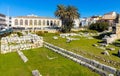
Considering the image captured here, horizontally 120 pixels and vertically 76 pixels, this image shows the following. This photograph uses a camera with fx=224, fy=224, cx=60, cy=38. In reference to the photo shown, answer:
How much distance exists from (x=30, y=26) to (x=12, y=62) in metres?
94.2

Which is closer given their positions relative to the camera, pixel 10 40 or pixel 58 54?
pixel 58 54

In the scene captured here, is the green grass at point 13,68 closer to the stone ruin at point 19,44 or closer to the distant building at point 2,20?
the stone ruin at point 19,44

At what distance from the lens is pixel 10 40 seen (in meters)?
47.1

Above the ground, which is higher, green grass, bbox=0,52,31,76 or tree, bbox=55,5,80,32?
tree, bbox=55,5,80,32

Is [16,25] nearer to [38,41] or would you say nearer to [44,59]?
[38,41]

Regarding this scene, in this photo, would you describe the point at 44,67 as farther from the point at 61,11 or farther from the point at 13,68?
the point at 61,11

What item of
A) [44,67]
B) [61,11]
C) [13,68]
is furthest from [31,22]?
[44,67]

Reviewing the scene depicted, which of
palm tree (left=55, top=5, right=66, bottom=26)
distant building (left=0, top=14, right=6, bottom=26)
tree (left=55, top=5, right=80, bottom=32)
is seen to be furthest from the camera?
distant building (left=0, top=14, right=6, bottom=26)

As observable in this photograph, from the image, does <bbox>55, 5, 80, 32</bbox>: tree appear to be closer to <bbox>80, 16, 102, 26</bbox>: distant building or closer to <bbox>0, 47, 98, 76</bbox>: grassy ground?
<bbox>0, 47, 98, 76</bbox>: grassy ground

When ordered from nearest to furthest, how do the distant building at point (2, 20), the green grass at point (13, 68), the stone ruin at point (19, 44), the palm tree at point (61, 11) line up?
1. the green grass at point (13, 68)
2. the stone ruin at point (19, 44)
3. the palm tree at point (61, 11)
4. the distant building at point (2, 20)

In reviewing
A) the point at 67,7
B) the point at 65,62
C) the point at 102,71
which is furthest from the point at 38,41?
the point at 67,7

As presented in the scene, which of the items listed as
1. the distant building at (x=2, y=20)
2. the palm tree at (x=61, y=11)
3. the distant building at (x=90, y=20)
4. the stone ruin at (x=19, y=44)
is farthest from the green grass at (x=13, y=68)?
the distant building at (x=90, y=20)

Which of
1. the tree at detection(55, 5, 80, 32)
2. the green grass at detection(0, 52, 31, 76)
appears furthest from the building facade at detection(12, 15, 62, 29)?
the green grass at detection(0, 52, 31, 76)

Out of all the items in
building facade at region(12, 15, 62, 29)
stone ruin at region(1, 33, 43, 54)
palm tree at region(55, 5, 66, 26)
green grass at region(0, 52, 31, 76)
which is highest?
palm tree at region(55, 5, 66, 26)
